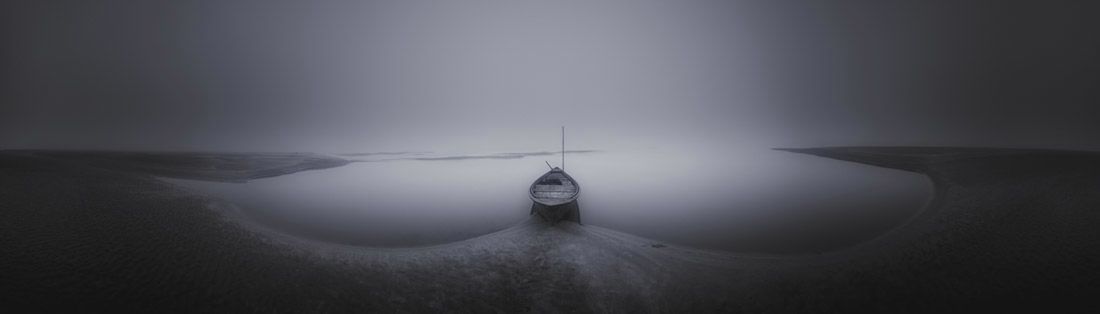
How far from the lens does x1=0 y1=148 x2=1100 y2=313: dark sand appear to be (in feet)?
24.8

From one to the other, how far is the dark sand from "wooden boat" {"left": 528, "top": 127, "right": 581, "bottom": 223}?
0.63m

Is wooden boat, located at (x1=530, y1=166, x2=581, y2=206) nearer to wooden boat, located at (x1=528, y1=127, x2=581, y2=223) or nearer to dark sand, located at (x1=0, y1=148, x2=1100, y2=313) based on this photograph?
wooden boat, located at (x1=528, y1=127, x2=581, y2=223)

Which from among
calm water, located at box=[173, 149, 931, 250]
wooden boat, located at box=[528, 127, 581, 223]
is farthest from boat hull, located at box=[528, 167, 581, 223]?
calm water, located at box=[173, 149, 931, 250]

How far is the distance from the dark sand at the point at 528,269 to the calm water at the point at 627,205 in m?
2.48

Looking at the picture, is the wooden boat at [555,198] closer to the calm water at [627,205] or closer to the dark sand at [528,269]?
the dark sand at [528,269]

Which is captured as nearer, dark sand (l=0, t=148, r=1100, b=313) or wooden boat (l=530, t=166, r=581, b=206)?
dark sand (l=0, t=148, r=1100, b=313)

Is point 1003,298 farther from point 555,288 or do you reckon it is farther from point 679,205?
point 679,205

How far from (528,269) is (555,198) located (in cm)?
529

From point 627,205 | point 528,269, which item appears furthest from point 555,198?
point 627,205

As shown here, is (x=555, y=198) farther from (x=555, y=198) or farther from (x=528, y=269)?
(x=528, y=269)

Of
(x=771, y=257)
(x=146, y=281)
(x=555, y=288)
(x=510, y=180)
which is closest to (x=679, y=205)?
(x=771, y=257)

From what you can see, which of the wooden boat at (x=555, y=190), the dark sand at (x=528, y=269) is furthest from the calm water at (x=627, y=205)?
the dark sand at (x=528, y=269)

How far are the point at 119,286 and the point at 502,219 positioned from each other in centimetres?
1210

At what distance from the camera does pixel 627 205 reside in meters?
21.4
